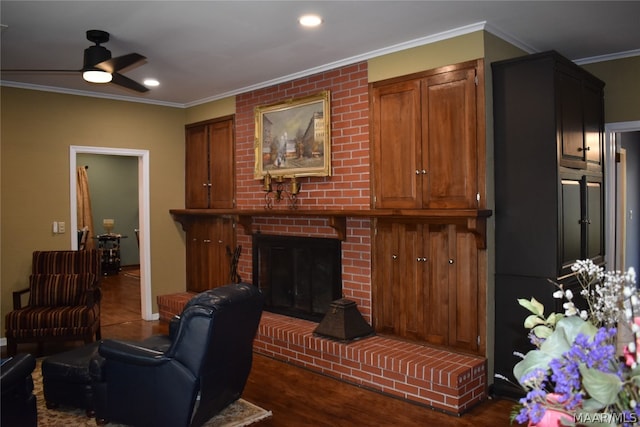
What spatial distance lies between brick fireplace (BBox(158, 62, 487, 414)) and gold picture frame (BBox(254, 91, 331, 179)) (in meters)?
0.08

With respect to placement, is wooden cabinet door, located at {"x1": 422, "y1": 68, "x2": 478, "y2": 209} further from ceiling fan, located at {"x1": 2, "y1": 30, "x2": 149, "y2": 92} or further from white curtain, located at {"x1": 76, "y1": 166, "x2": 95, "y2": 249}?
white curtain, located at {"x1": 76, "y1": 166, "x2": 95, "y2": 249}

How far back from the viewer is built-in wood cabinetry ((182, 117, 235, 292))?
5793 millimetres

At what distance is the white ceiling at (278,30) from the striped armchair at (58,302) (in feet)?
5.95

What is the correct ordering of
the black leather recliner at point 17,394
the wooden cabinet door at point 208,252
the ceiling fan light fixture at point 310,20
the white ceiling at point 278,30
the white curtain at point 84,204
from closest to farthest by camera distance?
the black leather recliner at point 17,394
the white ceiling at point 278,30
the ceiling fan light fixture at point 310,20
the wooden cabinet door at point 208,252
the white curtain at point 84,204

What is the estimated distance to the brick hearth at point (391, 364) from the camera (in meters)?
3.38

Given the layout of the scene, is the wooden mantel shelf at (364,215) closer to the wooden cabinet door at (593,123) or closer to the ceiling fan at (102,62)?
the wooden cabinet door at (593,123)

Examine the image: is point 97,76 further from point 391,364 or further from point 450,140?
point 391,364

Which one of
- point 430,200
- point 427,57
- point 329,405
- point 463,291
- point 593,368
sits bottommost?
point 329,405

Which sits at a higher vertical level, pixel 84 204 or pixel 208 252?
pixel 84 204

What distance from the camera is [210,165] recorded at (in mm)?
6039

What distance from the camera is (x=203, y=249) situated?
6.14 metres

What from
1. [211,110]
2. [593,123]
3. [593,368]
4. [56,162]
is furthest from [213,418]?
[211,110]

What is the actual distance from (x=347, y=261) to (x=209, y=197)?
7.50 ft

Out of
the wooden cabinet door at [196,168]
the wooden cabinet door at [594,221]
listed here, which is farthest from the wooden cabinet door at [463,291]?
the wooden cabinet door at [196,168]
